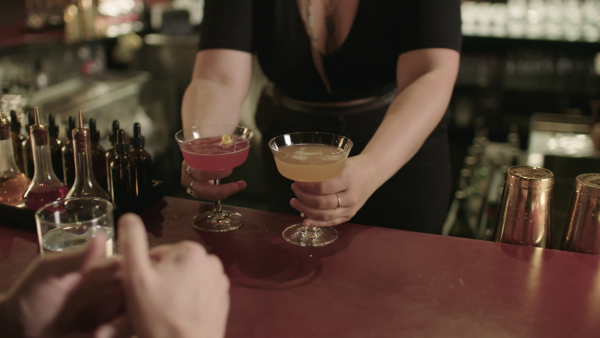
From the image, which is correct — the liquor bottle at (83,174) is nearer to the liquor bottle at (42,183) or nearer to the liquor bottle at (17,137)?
the liquor bottle at (42,183)

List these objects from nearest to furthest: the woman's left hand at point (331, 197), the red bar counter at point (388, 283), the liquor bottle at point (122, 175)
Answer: the red bar counter at point (388, 283) → the woman's left hand at point (331, 197) → the liquor bottle at point (122, 175)

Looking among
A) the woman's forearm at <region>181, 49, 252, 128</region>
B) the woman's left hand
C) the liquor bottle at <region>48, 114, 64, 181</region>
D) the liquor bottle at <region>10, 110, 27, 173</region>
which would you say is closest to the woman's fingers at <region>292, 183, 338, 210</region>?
the woman's left hand

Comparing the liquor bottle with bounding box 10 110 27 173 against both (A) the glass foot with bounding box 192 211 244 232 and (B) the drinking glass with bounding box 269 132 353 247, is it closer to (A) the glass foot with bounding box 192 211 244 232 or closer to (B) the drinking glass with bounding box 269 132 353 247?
(A) the glass foot with bounding box 192 211 244 232

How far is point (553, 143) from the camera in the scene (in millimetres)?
3018

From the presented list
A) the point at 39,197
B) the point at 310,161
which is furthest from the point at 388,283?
the point at 39,197

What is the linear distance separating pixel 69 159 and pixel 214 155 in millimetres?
492

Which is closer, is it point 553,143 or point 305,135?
point 305,135

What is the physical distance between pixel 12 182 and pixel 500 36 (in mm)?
3364

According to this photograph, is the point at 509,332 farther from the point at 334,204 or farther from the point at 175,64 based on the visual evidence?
the point at 175,64

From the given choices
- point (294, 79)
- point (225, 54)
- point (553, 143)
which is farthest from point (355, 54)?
point (553, 143)

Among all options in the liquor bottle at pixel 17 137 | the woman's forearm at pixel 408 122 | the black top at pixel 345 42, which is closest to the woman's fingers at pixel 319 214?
the woman's forearm at pixel 408 122

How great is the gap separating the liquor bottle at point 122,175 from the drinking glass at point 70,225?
1.25ft

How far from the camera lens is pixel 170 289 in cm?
69

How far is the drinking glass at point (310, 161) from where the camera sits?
126 centimetres
